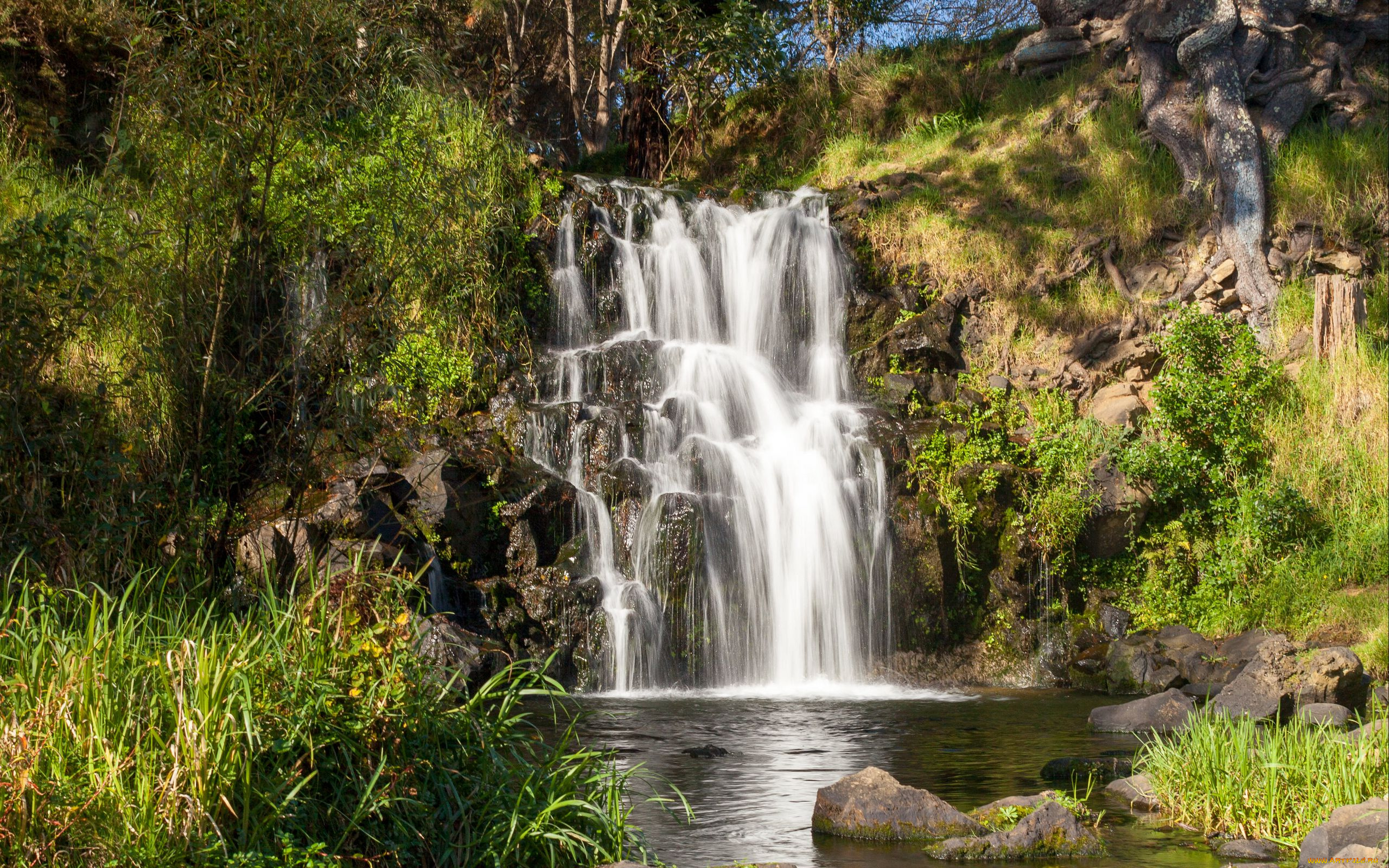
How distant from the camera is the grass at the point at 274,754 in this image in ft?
13.2

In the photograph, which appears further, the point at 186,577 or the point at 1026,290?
the point at 1026,290

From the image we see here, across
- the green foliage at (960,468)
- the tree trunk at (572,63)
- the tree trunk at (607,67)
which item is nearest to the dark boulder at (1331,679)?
the green foliage at (960,468)

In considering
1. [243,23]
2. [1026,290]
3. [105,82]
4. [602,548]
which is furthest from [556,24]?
[243,23]

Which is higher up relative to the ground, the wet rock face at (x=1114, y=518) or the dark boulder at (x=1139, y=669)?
the wet rock face at (x=1114, y=518)

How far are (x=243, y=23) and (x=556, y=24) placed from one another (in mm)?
19522

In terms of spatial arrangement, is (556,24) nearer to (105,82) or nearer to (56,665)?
(105,82)

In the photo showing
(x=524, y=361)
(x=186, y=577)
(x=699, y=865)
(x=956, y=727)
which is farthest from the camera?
(x=524, y=361)

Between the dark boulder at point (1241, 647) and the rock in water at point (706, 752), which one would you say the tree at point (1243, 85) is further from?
the rock in water at point (706, 752)

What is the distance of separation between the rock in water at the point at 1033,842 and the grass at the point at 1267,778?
674 mm

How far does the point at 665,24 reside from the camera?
762 inches

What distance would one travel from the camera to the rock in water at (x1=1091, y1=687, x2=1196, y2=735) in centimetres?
890

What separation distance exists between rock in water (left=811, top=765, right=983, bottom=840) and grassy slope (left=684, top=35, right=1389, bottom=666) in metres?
6.29

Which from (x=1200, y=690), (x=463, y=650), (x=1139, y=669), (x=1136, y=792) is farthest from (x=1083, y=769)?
(x=463, y=650)

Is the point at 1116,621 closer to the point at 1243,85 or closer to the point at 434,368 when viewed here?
the point at 434,368
